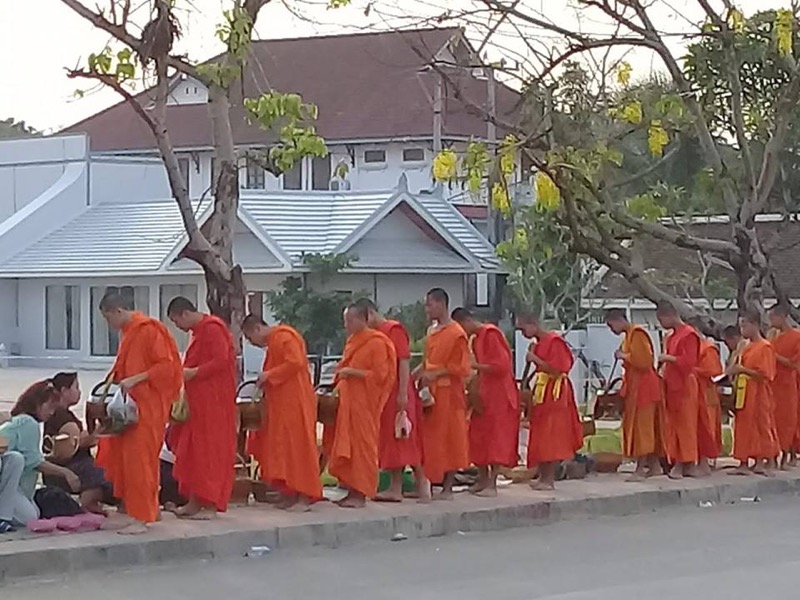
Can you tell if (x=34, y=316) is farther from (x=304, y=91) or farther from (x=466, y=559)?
(x=466, y=559)

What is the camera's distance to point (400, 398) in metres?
13.9

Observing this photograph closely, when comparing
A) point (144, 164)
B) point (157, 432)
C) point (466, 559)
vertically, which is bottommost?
point (466, 559)

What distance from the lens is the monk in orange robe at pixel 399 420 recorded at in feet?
45.2

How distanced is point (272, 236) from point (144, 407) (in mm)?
25433

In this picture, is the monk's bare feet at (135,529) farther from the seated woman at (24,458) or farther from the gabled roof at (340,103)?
the gabled roof at (340,103)

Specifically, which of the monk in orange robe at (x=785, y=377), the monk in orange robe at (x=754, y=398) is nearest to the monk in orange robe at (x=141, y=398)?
the monk in orange robe at (x=754, y=398)

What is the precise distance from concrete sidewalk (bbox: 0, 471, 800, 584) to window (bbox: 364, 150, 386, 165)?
31.3 metres

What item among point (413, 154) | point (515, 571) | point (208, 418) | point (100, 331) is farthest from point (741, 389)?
point (413, 154)

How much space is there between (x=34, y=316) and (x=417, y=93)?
41.1ft

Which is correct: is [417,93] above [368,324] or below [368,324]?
above

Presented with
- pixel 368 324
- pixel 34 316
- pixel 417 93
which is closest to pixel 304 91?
pixel 417 93

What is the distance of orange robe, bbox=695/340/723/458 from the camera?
16594 mm

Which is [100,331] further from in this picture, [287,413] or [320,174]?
→ [287,413]

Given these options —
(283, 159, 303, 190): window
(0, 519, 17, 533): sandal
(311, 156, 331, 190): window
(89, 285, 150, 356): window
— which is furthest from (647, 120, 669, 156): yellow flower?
(283, 159, 303, 190): window
